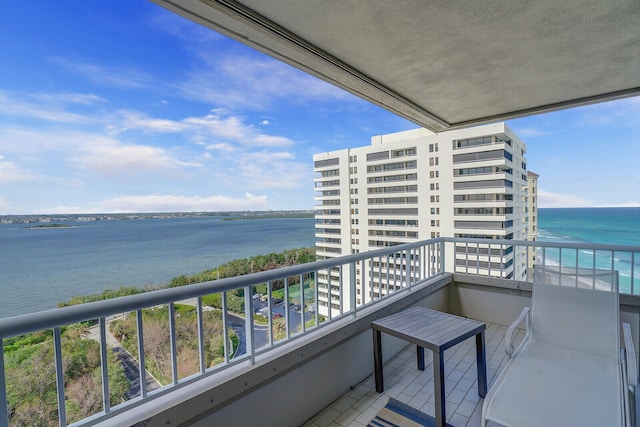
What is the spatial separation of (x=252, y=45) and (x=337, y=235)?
1602 centimetres

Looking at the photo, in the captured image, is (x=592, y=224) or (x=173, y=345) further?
(x=592, y=224)

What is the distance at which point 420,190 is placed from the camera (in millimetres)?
16797

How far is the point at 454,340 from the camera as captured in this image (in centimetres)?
213

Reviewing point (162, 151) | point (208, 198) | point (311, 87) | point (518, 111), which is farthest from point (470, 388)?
point (162, 151)

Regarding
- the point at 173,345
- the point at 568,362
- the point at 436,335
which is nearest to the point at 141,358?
the point at 173,345

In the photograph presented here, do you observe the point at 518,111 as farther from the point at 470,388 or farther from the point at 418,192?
the point at 418,192

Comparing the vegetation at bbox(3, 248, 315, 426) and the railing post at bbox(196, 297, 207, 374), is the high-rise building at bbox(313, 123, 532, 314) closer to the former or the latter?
the vegetation at bbox(3, 248, 315, 426)

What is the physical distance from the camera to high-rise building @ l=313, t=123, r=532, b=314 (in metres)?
15.8

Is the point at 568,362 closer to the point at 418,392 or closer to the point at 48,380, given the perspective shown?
the point at 418,392

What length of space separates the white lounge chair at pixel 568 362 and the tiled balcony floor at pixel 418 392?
256 millimetres

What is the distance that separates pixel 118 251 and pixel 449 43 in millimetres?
19099

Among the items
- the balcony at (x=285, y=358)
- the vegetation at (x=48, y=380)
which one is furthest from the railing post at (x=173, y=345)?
the vegetation at (x=48, y=380)

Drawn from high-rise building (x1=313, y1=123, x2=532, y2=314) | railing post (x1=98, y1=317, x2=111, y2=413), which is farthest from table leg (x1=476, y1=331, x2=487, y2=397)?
high-rise building (x1=313, y1=123, x2=532, y2=314)

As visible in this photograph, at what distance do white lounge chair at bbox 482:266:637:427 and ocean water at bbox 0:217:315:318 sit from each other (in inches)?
449
